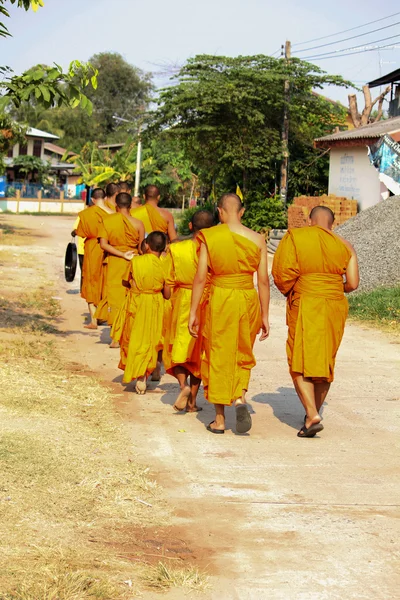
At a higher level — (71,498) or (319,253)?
(319,253)

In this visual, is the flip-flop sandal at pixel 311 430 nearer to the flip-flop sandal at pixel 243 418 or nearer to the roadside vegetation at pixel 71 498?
the flip-flop sandal at pixel 243 418

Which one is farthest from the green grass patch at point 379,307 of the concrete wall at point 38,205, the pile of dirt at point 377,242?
the concrete wall at point 38,205

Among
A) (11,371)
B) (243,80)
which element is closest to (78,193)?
(243,80)

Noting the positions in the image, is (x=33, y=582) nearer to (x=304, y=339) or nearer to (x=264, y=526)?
(x=264, y=526)

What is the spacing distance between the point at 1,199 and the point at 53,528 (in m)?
54.0

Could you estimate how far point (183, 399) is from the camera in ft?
25.3

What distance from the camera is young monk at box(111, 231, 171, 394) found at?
832cm

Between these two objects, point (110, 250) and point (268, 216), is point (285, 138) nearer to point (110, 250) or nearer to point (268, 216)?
point (268, 216)

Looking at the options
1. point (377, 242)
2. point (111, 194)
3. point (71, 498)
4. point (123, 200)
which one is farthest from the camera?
point (377, 242)

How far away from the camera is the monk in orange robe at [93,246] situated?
38.1ft

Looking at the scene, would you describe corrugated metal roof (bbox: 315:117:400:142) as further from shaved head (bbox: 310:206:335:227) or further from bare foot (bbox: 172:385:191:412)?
bare foot (bbox: 172:385:191:412)

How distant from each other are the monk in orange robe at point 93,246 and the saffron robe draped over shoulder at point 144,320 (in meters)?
3.13

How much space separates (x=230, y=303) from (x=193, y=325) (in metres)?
0.37

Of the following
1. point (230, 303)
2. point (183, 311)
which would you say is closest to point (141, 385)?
point (183, 311)
